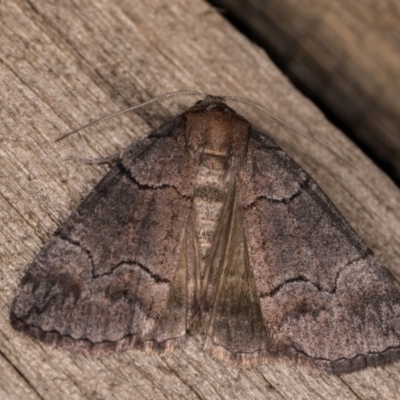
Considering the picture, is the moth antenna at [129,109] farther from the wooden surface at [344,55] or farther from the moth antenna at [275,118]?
the wooden surface at [344,55]

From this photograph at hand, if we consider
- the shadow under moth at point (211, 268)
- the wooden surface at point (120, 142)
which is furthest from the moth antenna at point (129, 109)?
the shadow under moth at point (211, 268)

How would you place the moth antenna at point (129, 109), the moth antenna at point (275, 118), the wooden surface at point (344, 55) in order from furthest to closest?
the wooden surface at point (344, 55) < the moth antenna at point (275, 118) < the moth antenna at point (129, 109)

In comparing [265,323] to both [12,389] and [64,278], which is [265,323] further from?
[12,389]

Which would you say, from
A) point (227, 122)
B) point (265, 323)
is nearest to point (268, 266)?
point (265, 323)

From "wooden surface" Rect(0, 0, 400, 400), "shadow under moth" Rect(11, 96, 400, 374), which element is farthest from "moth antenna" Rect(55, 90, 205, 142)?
"shadow under moth" Rect(11, 96, 400, 374)

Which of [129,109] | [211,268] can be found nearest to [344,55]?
[129,109]

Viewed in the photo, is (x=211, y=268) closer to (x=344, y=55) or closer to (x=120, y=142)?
(x=120, y=142)

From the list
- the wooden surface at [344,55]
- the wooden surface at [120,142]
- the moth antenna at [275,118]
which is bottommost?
the wooden surface at [120,142]
